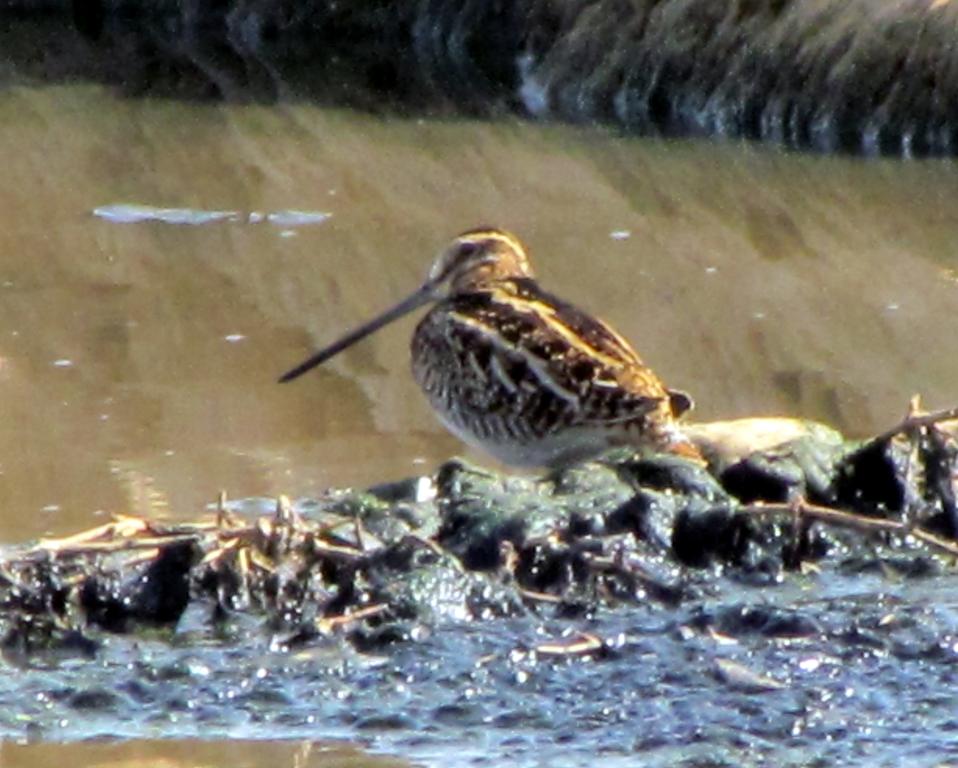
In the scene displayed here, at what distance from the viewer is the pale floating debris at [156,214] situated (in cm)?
838

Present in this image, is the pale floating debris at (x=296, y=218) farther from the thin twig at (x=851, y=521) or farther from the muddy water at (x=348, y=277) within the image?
the thin twig at (x=851, y=521)

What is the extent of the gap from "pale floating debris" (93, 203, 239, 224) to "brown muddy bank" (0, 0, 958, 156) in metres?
2.42

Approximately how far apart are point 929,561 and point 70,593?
56.3 inches

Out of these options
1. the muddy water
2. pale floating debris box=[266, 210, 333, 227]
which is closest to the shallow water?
the muddy water

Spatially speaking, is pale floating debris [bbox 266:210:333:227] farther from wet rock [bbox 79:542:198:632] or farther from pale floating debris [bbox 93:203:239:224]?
wet rock [bbox 79:542:198:632]

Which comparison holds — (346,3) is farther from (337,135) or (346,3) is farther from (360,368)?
(360,368)

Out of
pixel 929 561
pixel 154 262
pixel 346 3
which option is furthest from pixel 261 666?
pixel 346 3

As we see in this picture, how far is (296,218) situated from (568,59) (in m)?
2.99

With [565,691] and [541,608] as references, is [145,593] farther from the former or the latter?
[565,691]

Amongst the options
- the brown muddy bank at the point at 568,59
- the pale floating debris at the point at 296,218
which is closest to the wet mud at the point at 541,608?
the pale floating debris at the point at 296,218

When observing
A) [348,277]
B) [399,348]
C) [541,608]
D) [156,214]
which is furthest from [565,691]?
[156,214]

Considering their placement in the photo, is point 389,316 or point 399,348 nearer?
point 389,316

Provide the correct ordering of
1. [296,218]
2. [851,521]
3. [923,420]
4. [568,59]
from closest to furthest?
[851,521] < [923,420] < [296,218] < [568,59]

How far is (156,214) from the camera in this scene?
8.47 meters
